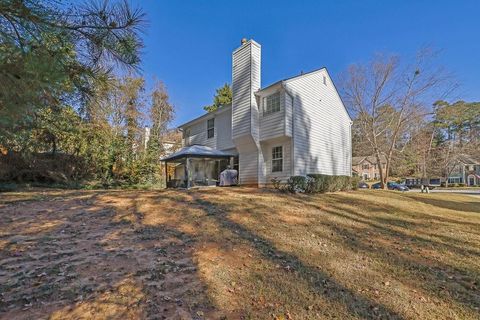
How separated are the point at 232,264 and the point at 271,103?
408 inches

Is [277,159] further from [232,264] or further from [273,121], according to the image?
[232,264]

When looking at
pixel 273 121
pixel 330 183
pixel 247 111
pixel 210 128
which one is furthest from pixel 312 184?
pixel 210 128

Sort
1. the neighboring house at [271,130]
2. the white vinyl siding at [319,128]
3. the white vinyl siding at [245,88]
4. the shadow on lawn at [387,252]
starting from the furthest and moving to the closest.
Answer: the white vinyl siding at [245,88]
the white vinyl siding at [319,128]
the neighboring house at [271,130]
the shadow on lawn at [387,252]

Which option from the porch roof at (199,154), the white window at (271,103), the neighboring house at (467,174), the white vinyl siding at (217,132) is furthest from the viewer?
the neighboring house at (467,174)

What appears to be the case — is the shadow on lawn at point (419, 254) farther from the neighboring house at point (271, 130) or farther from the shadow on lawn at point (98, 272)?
the neighboring house at point (271, 130)

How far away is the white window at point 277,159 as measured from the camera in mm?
13367

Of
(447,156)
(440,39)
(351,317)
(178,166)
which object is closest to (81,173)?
(178,166)

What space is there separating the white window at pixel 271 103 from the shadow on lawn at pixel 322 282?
848cm

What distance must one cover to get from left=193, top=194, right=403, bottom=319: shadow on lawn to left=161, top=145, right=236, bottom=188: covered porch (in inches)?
349

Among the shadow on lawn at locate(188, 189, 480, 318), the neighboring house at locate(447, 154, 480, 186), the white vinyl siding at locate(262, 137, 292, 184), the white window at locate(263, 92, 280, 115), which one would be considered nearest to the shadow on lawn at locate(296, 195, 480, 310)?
the shadow on lawn at locate(188, 189, 480, 318)

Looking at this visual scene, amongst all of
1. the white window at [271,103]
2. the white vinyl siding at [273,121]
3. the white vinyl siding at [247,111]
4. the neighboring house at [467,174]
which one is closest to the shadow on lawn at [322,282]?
the white vinyl siding at [273,121]

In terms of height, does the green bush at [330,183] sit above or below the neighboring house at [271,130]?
below

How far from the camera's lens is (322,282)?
3.62 m

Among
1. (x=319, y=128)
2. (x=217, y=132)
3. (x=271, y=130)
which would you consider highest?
(x=217, y=132)
